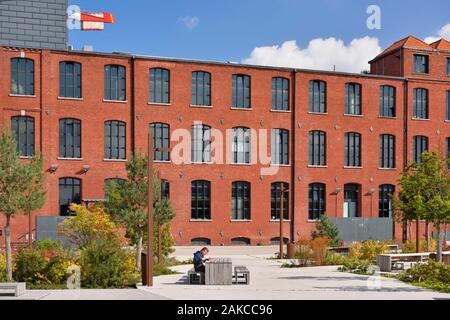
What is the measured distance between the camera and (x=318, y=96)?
4053 centimetres

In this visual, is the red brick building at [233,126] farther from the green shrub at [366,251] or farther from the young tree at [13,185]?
the young tree at [13,185]

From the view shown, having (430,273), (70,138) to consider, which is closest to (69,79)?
(70,138)

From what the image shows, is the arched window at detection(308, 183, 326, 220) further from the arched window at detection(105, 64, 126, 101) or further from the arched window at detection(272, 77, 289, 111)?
the arched window at detection(105, 64, 126, 101)

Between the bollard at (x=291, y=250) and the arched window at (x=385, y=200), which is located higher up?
the arched window at (x=385, y=200)

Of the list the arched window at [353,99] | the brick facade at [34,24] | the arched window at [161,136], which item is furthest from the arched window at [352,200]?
the brick facade at [34,24]

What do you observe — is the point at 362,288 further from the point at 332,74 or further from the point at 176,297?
the point at 332,74

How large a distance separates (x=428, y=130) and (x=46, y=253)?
3278cm

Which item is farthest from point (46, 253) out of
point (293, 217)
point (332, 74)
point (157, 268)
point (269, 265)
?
point (332, 74)

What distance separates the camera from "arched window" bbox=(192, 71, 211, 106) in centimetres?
3775

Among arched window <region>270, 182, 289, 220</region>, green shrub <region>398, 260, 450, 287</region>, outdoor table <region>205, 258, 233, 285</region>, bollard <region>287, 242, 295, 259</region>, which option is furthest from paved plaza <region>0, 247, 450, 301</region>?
arched window <region>270, 182, 289, 220</region>

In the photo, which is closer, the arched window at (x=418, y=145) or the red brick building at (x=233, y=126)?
the red brick building at (x=233, y=126)

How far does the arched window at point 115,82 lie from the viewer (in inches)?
1420

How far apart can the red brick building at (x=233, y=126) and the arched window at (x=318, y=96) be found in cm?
7

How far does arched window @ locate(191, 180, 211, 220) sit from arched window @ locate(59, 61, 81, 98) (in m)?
9.57
